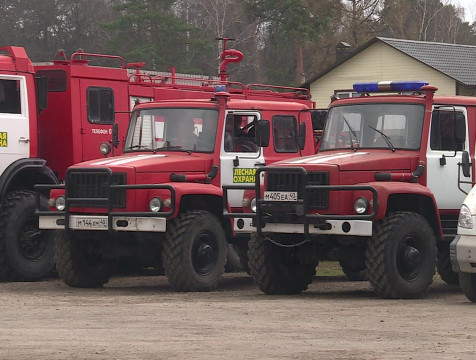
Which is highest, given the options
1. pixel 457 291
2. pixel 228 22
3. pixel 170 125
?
pixel 228 22

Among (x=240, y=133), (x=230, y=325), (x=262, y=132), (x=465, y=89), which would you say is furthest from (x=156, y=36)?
(x=230, y=325)

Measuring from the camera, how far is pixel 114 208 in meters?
14.6

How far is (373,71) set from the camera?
5103 centimetres

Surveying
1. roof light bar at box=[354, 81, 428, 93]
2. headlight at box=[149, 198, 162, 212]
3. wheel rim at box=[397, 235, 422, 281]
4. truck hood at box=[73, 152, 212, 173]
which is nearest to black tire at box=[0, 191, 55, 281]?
truck hood at box=[73, 152, 212, 173]

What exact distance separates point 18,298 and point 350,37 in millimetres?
53070

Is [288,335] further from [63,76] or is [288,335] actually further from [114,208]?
[63,76]

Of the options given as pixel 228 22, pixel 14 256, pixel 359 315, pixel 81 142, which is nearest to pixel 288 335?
pixel 359 315

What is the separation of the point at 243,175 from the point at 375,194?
3009 millimetres

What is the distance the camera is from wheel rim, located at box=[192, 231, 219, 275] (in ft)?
47.7

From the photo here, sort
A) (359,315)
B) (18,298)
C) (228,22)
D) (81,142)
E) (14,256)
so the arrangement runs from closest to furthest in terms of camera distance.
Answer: (359,315), (18,298), (14,256), (81,142), (228,22)

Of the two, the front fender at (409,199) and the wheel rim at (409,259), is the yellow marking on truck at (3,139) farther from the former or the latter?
the wheel rim at (409,259)

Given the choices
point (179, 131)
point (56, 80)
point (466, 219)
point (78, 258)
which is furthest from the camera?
point (56, 80)

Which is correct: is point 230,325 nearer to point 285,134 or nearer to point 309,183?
point 309,183

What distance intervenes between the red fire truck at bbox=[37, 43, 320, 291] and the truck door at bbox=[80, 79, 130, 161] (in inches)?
88.1
